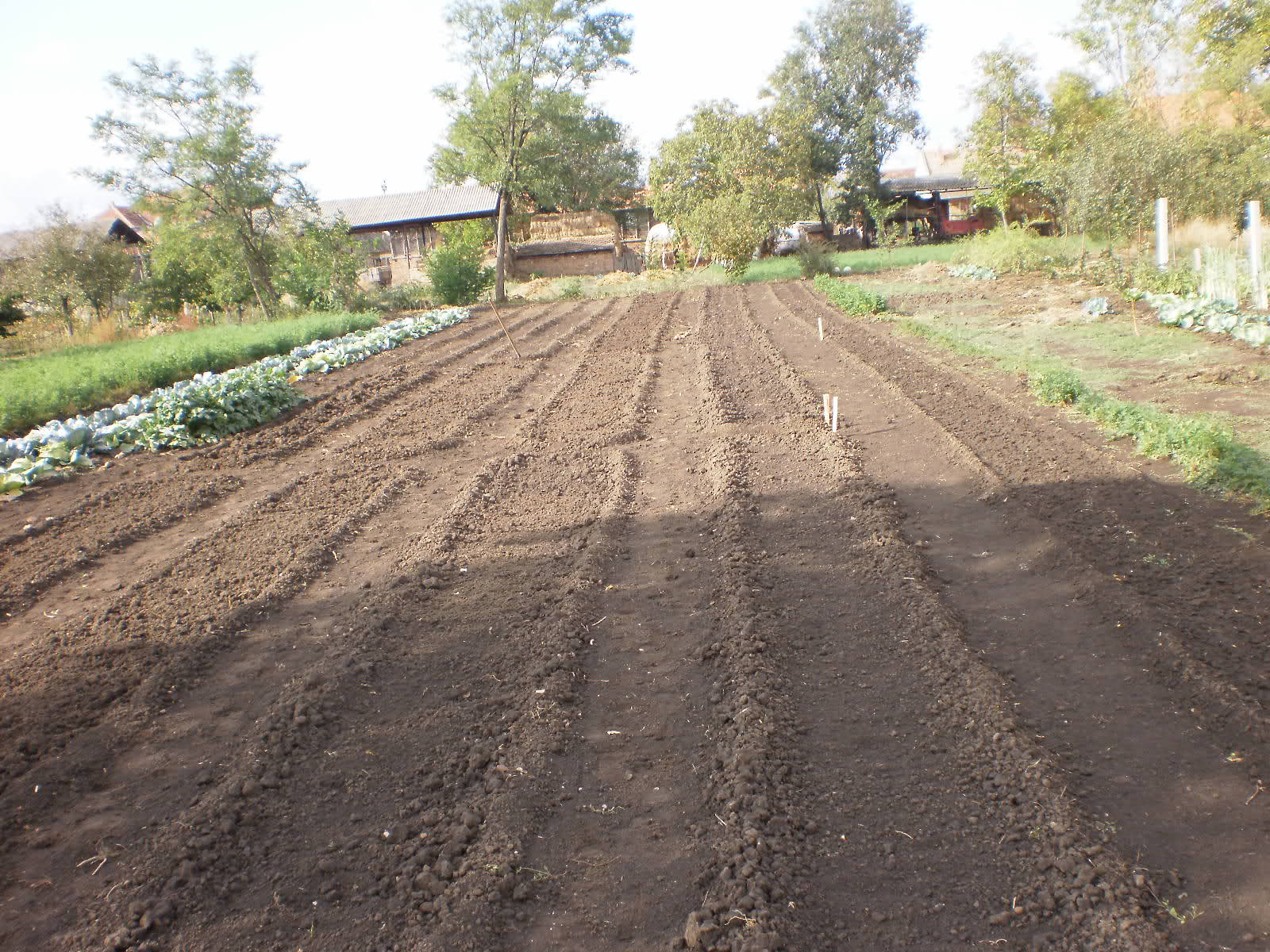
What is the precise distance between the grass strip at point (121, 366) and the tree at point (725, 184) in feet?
46.1

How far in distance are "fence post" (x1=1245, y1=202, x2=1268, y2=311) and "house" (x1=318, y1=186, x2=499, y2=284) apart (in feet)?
112

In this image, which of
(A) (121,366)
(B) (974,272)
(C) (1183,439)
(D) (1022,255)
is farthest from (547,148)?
(C) (1183,439)

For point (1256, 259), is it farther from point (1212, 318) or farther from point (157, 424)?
point (157, 424)

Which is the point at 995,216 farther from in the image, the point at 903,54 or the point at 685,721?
the point at 685,721

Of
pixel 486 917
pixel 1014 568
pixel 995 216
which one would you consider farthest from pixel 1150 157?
pixel 995 216

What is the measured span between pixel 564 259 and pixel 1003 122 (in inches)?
748

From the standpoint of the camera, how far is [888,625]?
459 cm

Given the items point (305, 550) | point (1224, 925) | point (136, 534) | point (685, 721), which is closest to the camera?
point (1224, 925)

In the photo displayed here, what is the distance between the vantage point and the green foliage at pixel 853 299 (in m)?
18.1

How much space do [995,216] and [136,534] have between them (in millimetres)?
43846

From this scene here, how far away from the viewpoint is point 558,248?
39.2 m

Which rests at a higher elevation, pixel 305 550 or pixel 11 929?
pixel 305 550

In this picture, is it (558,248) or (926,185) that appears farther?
(926,185)

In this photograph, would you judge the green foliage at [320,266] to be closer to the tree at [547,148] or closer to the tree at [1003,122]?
the tree at [547,148]
